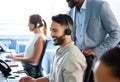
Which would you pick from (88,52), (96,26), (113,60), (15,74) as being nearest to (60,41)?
(88,52)

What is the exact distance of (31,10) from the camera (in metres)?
4.49

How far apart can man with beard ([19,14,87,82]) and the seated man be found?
836mm

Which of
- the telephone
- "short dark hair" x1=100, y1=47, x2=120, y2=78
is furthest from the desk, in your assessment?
"short dark hair" x1=100, y1=47, x2=120, y2=78

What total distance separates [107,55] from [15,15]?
12.0 ft

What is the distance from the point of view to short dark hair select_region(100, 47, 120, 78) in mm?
928

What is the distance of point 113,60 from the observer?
3.18 ft

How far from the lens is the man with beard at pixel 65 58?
6.03 feet

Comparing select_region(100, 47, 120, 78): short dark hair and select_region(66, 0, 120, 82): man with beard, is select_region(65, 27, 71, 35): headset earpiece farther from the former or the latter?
select_region(100, 47, 120, 78): short dark hair

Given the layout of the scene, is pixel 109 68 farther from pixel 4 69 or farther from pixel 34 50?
pixel 34 50

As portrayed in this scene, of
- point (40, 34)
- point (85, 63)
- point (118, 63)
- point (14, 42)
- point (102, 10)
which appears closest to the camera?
point (118, 63)

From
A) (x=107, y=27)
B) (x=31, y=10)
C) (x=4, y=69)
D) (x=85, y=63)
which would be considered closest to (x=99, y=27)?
(x=107, y=27)

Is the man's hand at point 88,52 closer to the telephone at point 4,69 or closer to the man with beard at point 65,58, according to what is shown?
the man with beard at point 65,58

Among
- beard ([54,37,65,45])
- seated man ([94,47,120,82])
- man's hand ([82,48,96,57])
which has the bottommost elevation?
man's hand ([82,48,96,57])

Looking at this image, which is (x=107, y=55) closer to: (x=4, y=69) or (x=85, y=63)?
(x=85, y=63)
